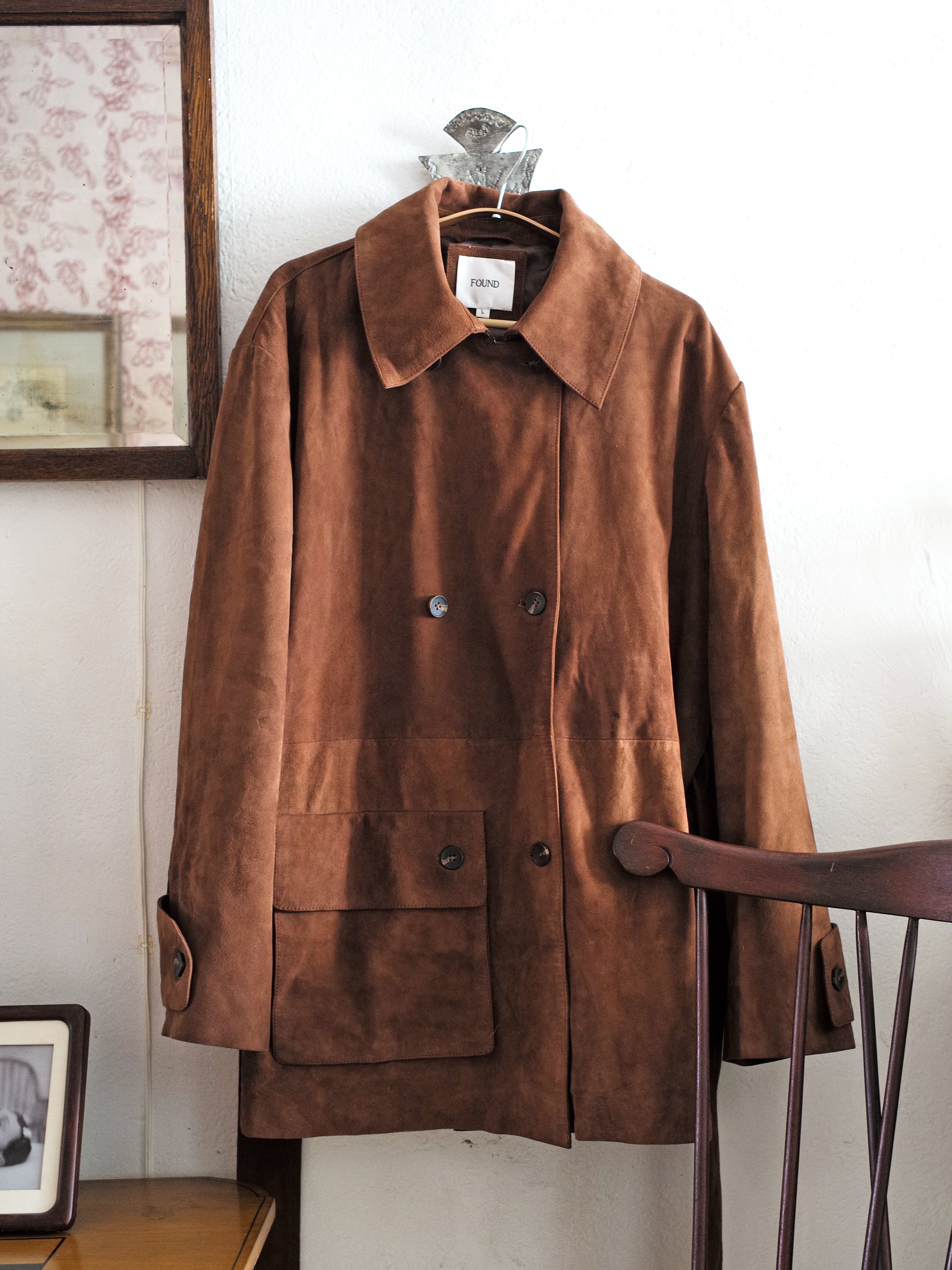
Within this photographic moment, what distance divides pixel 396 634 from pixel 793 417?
67 cm

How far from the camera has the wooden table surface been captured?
3.28 ft

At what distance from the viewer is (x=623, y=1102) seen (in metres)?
1.01

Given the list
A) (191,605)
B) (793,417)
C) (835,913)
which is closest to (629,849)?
(835,913)

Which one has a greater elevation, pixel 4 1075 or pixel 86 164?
pixel 86 164

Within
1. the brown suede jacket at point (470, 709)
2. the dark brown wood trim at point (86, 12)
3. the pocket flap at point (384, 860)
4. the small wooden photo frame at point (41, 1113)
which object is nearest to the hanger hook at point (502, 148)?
the brown suede jacket at point (470, 709)

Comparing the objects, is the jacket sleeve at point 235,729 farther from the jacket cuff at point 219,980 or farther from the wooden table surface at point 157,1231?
the wooden table surface at point 157,1231

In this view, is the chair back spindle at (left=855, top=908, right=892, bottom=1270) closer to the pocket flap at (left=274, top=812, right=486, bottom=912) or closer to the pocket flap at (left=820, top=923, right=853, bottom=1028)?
the pocket flap at (left=820, top=923, right=853, bottom=1028)

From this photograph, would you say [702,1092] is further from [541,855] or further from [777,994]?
[541,855]

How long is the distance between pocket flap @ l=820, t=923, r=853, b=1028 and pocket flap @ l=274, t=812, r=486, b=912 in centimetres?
38

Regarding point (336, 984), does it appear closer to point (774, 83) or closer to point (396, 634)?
point (396, 634)

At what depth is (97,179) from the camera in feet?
4.12

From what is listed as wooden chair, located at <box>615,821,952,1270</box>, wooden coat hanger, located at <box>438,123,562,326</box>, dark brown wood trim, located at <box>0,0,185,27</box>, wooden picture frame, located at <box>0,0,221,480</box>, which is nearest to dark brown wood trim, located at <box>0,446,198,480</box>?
wooden picture frame, located at <box>0,0,221,480</box>

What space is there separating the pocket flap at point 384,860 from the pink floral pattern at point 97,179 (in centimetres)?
60

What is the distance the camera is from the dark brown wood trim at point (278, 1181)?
4.02 feet
